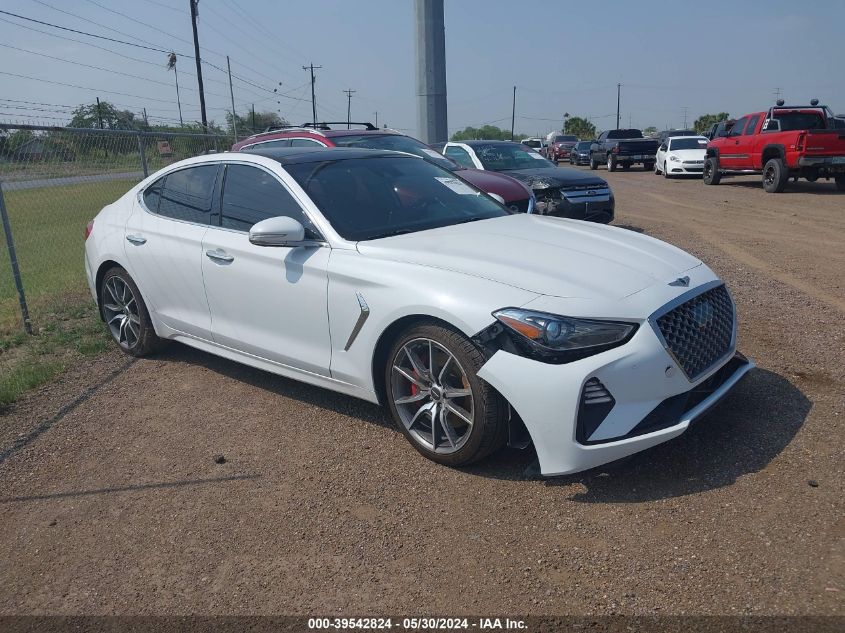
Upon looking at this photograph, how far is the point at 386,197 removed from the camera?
4879mm

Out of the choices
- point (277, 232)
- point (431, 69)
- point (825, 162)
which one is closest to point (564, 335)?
point (277, 232)

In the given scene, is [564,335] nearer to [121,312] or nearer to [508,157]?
[121,312]

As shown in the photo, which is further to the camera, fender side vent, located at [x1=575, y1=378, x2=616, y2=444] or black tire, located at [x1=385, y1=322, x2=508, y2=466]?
black tire, located at [x1=385, y1=322, x2=508, y2=466]

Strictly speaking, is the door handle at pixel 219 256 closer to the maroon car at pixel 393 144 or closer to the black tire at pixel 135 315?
the black tire at pixel 135 315

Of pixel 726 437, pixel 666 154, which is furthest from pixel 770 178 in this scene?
pixel 726 437

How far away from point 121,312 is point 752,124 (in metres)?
17.6

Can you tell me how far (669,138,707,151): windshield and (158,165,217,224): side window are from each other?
22.6 metres

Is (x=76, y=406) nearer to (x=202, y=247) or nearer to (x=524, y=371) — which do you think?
(x=202, y=247)

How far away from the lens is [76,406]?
529 centimetres

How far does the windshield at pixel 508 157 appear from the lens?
11797 millimetres

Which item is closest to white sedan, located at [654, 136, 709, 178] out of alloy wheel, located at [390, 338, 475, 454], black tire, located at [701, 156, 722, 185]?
black tire, located at [701, 156, 722, 185]

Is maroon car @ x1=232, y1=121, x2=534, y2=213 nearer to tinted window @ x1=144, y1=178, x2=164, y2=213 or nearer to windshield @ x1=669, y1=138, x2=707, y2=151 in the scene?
tinted window @ x1=144, y1=178, x2=164, y2=213

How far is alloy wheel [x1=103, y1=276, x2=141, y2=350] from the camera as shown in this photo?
601cm

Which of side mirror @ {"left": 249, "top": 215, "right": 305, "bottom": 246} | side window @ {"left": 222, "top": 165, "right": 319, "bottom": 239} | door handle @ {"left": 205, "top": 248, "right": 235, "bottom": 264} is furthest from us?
door handle @ {"left": 205, "top": 248, "right": 235, "bottom": 264}
